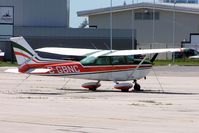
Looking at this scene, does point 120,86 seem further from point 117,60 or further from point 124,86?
point 117,60

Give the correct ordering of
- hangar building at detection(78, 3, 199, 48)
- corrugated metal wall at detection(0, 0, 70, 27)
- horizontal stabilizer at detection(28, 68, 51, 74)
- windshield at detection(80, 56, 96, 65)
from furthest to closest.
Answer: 1. hangar building at detection(78, 3, 199, 48)
2. corrugated metal wall at detection(0, 0, 70, 27)
3. windshield at detection(80, 56, 96, 65)
4. horizontal stabilizer at detection(28, 68, 51, 74)

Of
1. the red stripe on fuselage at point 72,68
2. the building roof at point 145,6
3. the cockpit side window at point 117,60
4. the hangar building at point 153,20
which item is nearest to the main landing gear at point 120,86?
the red stripe on fuselage at point 72,68

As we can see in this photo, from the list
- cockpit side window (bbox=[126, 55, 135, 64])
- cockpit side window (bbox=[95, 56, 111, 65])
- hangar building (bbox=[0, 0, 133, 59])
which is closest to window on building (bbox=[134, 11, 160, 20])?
hangar building (bbox=[0, 0, 133, 59])

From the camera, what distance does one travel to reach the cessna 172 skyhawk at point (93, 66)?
27406mm

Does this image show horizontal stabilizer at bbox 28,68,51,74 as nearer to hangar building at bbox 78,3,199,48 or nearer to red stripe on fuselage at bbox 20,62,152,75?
red stripe on fuselage at bbox 20,62,152,75

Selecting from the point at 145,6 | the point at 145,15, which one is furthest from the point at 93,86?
the point at 145,6

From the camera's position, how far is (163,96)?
1005 inches

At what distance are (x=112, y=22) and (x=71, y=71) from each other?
60727mm

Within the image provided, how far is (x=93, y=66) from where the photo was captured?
2861cm

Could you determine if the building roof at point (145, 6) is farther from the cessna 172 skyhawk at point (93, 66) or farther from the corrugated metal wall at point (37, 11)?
the cessna 172 skyhawk at point (93, 66)

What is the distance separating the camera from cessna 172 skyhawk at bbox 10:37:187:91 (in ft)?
89.9

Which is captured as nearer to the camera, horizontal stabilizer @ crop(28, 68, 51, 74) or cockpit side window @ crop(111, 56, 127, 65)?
horizontal stabilizer @ crop(28, 68, 51, 74)

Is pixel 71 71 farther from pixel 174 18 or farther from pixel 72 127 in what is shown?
pixel 174 18

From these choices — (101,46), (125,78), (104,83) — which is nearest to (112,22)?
(101,46)
